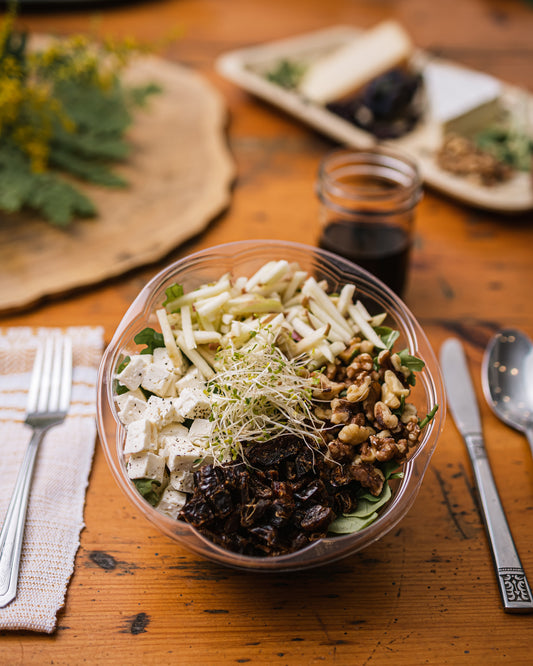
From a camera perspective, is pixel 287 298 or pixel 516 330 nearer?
pixel 287 298

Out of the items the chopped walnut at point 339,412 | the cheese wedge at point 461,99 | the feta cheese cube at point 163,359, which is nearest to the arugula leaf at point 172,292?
the feta cheese cube at point 163,359

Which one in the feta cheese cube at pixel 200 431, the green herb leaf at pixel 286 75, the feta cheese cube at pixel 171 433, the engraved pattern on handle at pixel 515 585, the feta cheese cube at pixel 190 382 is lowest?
the engraved pattern on handle at pixel 515 585

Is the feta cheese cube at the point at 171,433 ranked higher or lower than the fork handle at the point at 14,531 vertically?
higher

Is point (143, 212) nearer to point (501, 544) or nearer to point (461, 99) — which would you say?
point (461, 99)

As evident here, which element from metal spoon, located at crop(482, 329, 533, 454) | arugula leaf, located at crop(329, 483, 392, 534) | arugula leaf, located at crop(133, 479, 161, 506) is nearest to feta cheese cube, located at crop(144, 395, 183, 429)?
arugula leaf, located at crop(133, 479, 161, 506)

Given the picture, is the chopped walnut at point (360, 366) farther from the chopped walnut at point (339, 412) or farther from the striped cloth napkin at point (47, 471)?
the striped cloth napkin at point (47, 471)

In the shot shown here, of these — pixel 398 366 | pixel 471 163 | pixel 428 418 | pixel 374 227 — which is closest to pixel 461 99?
pixel 471 163

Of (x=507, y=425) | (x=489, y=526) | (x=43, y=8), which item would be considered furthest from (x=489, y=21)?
(x=489, y=526)

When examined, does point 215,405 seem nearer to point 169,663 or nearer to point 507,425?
point 169,663
